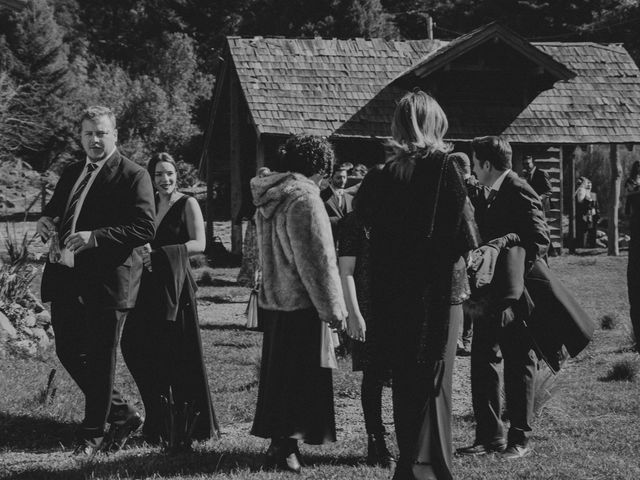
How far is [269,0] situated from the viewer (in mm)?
42062

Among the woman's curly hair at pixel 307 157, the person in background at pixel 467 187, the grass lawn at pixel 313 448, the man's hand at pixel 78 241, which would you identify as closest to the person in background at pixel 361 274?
the person in background at pixel 467 187

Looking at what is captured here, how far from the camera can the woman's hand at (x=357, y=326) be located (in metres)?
4.44

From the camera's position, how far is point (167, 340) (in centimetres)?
558

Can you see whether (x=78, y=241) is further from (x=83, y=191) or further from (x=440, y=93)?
(x=440, y=93)

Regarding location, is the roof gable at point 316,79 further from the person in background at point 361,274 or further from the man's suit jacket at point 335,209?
the person in background at point 361,274

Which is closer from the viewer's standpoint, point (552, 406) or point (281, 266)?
point (281, 266)

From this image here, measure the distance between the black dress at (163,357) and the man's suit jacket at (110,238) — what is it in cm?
30

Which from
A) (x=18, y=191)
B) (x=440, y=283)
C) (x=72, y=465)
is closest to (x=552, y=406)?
(x=440, y=283)

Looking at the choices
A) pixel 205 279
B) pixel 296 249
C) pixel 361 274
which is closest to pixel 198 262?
pixel 205 279

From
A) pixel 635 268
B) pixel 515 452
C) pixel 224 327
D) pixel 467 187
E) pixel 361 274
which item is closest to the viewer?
pixel 635 268

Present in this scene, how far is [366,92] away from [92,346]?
14816 mm

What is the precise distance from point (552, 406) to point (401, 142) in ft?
10.5

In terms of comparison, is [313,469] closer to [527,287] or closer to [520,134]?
[527,287]

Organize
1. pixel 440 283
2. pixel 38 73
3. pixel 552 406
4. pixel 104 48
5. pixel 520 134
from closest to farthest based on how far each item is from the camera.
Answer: pixel 440 283 < pixel 552 406 < pixel 520 134 < pixel 38 73 < pixel 104 48
